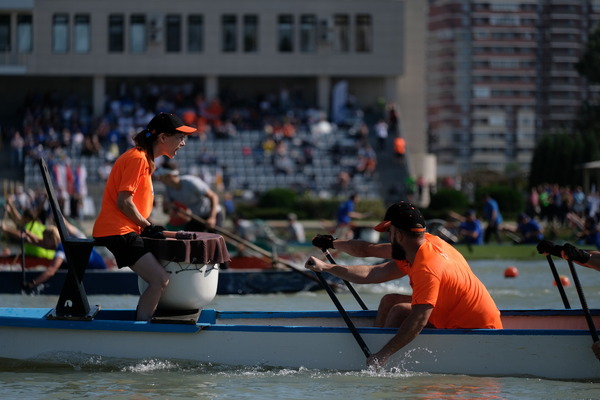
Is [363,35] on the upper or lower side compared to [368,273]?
upper

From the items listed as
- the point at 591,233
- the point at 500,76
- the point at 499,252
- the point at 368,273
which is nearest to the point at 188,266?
the point at 368,273

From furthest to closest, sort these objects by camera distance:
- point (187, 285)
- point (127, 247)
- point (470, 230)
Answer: point (470, 230), point (187, 285), point (127, 247)

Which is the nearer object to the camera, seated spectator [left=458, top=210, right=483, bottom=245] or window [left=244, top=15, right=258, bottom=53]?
seated spectator [left=458, top=210, right=483, bottom=245]

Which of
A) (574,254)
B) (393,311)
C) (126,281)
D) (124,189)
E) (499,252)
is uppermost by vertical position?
(124,189)

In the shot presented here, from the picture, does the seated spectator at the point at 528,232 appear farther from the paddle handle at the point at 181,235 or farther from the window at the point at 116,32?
the window at the point at 116,32

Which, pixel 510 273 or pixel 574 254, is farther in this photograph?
pixel 510 273

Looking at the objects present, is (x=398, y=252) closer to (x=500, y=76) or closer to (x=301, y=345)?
(x=301, y=345)

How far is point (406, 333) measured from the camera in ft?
33.3

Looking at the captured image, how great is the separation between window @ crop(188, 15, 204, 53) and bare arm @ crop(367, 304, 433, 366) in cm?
4872

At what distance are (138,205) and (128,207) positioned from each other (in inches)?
8.9

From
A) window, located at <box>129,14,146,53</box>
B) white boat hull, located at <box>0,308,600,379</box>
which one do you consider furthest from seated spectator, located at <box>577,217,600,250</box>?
window, located at <box>129,14,146,53</box>

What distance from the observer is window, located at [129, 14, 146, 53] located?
2286 inches

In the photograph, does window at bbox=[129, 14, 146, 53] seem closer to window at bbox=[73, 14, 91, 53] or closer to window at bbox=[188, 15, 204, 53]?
window at bbox=[73, 14, 91, 53]

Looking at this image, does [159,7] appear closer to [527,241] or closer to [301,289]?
[527,241]
